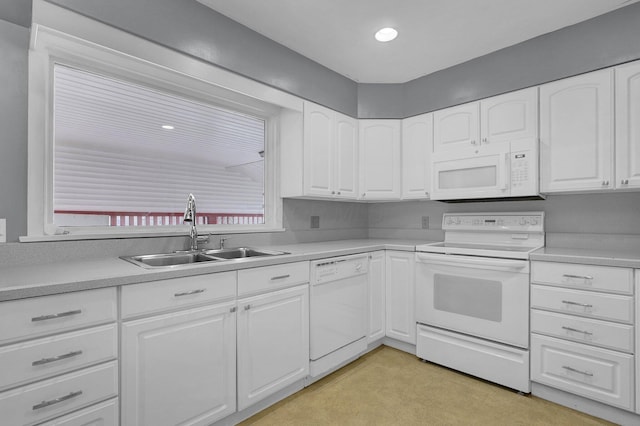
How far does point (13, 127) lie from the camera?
159 cm

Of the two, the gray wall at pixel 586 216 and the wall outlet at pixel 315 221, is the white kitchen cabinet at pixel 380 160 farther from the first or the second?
the gray wall at pixel 586 216

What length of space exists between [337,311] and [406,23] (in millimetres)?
2073

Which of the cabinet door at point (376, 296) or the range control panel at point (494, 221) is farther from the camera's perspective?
the cabinet door at point (376, 296)

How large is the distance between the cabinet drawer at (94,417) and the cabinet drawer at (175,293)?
0.35m

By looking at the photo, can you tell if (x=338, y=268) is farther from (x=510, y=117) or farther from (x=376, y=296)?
(x=510, y=117)

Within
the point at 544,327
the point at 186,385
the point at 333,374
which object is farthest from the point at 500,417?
the point at 186,385

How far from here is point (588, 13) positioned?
2.08m

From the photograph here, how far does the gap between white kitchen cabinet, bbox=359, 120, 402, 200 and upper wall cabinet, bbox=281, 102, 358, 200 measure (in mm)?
145

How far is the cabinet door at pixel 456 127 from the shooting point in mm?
2656

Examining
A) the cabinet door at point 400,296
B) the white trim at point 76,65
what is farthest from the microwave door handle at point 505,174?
the white trim at point 76,65

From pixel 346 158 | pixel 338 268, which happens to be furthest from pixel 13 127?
pixel 346 158

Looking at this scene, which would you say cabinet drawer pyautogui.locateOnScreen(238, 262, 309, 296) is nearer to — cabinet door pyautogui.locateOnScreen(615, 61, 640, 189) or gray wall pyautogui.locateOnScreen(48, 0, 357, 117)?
gray wall pyautogui.locateOnScreen(48, 0, 357, 117)

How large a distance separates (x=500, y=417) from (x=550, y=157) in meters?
1.74

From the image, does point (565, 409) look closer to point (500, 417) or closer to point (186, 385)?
point (500, 417)
